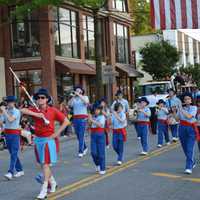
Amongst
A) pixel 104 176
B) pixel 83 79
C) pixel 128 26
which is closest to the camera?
pixel 104 176

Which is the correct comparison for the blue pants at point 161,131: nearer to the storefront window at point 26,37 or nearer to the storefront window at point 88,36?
the storefront window at point 26,37

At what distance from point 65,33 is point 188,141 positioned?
22.1 metres

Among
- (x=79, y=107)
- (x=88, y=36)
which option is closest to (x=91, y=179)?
(x=79, y=107)

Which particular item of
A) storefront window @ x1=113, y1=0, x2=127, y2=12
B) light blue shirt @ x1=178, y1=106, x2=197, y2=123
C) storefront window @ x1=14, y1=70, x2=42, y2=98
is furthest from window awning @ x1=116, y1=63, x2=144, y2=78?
light blue shirt @ x1=178, y1=106, x2=197, y2=123

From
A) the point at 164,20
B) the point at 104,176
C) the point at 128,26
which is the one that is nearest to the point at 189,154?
the point at 104,176

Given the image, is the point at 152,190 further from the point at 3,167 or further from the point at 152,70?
the point at 152,70

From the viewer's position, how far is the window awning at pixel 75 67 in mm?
30263

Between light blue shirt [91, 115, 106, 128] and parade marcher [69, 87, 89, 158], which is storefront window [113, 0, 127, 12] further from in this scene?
light blue shirt [91, 115, 106, 128]

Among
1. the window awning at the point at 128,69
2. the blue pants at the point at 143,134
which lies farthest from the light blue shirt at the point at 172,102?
the window awning at the point at 128,69

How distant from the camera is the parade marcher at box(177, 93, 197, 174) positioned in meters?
11.2

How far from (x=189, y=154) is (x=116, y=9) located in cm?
3163

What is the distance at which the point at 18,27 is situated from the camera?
31.1 metres

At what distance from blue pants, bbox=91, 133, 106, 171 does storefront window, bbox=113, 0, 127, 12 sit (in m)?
31.0

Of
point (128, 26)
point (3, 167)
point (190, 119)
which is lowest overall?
point (3, 167)
